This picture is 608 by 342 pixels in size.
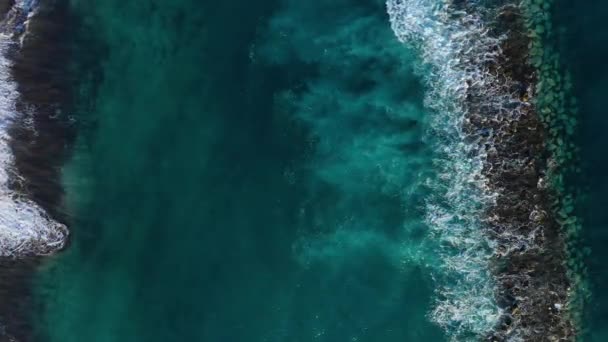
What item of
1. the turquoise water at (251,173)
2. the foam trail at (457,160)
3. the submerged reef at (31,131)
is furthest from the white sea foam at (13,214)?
the foam trail at (457,160)

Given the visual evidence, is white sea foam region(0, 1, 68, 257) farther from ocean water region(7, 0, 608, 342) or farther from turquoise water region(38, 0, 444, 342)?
turquoise water region(38, 0, 444, 342)

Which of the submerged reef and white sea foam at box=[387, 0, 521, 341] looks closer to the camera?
white sea foam at box=[387, 0, 521, 341]

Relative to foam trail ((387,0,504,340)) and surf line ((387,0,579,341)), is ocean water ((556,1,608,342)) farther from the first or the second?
foam trail ((387,0,504,340))

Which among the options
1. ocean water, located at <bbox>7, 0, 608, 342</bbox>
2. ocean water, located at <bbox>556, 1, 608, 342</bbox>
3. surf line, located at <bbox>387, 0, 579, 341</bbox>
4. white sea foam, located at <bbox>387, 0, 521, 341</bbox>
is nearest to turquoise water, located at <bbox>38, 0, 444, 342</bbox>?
ocean water, located at <bbox>7, 0, 608, 342</bbox>

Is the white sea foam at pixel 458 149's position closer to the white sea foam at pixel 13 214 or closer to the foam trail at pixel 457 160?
the foam trail at pixel 457 160

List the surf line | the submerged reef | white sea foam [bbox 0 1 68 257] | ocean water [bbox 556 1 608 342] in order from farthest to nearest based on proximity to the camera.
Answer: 1. white sea foam [bbox 0 1 68 257]
2. the submerged reef
3. the surf line
4. ocean water [bbox 556 1 608 342]

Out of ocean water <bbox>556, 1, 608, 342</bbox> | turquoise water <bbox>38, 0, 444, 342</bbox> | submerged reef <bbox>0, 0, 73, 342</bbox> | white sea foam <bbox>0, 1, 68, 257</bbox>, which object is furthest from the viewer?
white sea foam <bbox>0, 1, 68, 257</bbox>

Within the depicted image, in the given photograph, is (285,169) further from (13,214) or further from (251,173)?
(13,214)
